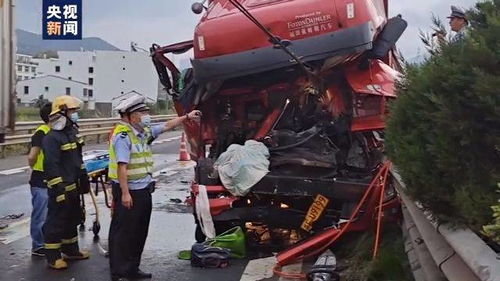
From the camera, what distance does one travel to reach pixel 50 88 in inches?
3735

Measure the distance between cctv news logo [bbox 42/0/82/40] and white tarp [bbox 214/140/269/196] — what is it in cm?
1790

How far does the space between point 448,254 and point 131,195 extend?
3.20 metres

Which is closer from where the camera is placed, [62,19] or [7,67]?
[7,67]

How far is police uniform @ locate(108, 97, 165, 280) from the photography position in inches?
226

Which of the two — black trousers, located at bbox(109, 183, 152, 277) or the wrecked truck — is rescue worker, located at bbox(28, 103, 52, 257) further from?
the wrecked truck

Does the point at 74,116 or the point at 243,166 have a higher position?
the point at 74,116

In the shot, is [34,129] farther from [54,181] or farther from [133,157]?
[133,157]

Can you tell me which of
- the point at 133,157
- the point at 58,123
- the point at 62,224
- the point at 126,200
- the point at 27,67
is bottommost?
the point at 62,224

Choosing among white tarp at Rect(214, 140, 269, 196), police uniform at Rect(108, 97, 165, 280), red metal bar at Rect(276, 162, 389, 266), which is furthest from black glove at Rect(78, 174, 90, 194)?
red metal bar at Rect(276, 162, 389, 266)

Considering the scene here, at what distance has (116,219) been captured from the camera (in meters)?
5.78

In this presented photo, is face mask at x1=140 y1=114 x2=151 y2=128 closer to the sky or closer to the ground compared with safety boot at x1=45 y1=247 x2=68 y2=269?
closer to the sky

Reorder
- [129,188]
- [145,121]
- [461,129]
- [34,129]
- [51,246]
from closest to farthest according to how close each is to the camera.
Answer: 1. [461,129]
2. [129,188]
3. [145,121]
4. [51,246]
5. [34,129]

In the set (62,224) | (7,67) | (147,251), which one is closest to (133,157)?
(62,224)

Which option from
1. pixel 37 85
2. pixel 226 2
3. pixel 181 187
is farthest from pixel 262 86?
pixel 37 85
